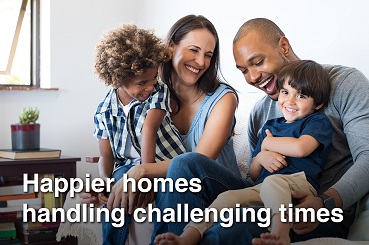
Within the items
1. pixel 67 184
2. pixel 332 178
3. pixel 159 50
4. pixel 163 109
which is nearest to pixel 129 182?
pixel 163 109

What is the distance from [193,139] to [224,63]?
1.05 metres

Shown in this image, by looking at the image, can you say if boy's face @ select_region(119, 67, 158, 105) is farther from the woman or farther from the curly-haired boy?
the woman

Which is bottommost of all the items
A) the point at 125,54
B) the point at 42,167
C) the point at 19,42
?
the point at 42,167

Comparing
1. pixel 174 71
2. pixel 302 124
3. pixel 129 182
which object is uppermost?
pixel 174 71

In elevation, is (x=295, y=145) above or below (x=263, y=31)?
below

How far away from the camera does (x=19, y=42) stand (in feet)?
12.5

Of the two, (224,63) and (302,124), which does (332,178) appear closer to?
(302,124)

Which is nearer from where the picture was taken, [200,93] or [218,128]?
[218,128]

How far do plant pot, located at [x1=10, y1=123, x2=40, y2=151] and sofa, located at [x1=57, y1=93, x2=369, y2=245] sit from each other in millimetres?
686

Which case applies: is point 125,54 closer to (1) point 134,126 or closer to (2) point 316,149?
(1) point 134,126

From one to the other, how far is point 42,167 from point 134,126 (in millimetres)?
1269

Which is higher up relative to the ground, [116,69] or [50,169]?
[116,69]

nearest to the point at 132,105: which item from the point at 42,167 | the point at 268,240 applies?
the point at 268,240

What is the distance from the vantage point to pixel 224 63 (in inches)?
126
